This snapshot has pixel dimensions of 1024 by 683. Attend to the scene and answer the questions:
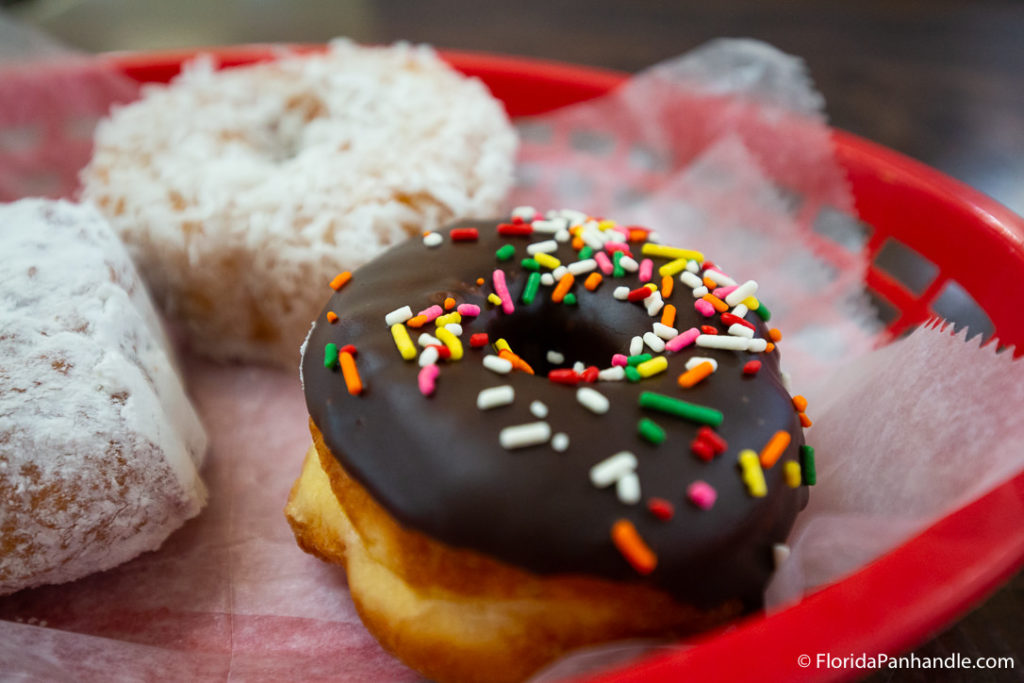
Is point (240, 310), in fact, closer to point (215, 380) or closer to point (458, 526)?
point (215, 380)

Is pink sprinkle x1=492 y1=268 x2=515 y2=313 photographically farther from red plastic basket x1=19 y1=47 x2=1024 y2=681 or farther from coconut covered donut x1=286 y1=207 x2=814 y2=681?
red plastic basket x1=19 y1=47 x2=1024 y2=681

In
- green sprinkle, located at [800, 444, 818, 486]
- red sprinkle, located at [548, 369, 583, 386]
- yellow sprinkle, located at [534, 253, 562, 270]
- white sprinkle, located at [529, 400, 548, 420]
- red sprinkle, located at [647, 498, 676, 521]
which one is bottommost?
green sprinkle, located at [800, 444, 818, 486]

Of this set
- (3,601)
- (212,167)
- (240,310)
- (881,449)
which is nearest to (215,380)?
(240,310)

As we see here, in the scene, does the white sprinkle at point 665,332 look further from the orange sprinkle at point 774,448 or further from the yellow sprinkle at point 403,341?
the yellow sprinkle at point 403,341

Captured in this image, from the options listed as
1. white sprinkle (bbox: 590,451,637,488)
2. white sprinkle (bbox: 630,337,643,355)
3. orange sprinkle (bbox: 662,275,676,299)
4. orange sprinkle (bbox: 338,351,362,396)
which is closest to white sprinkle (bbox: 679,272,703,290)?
orange sprinkle (bbox: 662,275,676,299)

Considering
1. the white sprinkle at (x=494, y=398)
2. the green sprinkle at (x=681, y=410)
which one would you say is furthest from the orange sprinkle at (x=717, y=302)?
the white sprinkle at (x=494, y=398)

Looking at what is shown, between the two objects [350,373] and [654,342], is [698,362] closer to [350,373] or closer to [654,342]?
[654,342]
